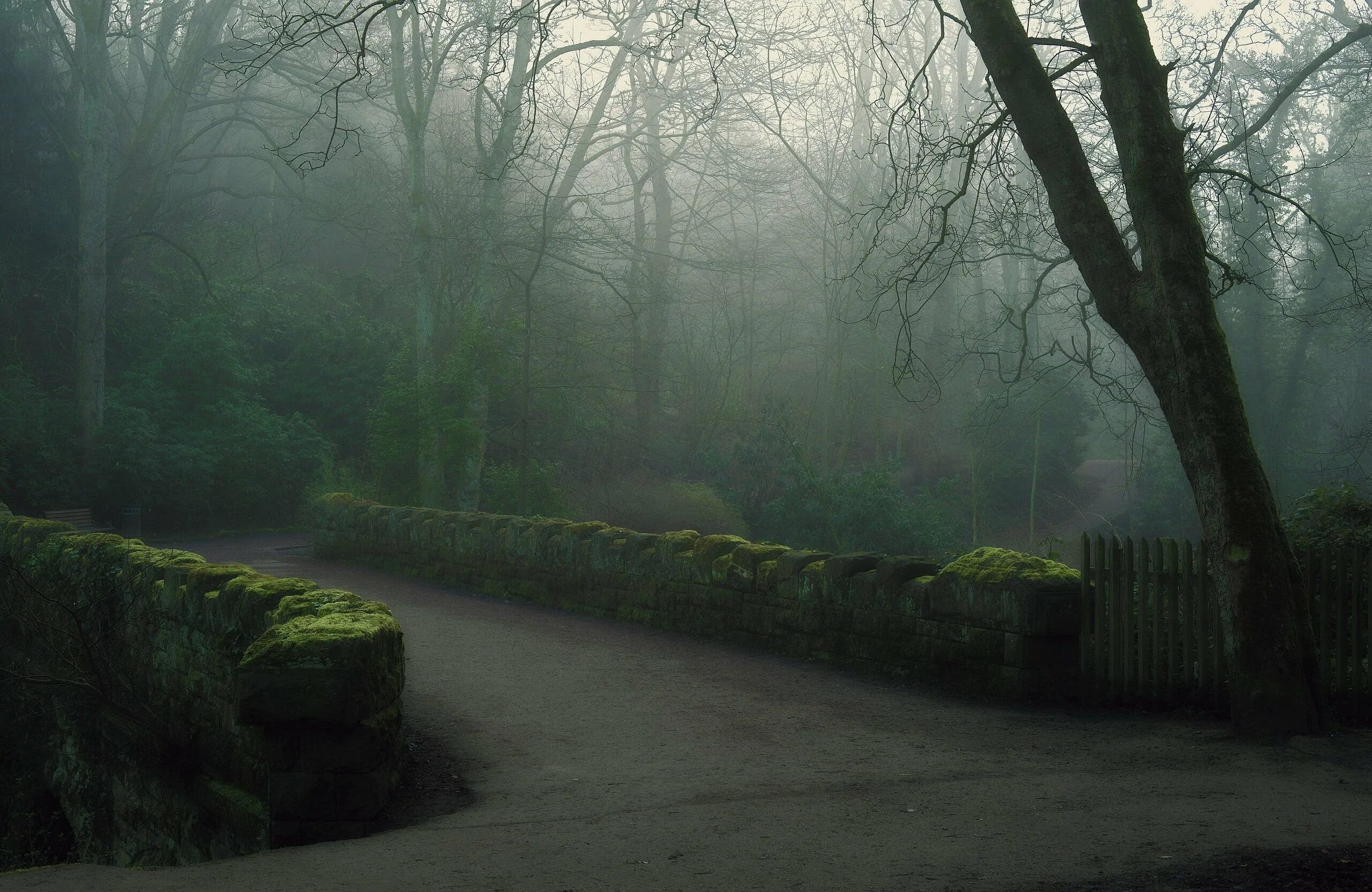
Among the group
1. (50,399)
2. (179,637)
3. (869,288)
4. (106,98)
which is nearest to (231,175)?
(106,98)

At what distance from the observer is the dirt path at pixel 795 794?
4.40 metres

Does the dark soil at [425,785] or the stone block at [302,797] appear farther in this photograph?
the dark soil at [425,785]

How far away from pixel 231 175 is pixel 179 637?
33662 mm

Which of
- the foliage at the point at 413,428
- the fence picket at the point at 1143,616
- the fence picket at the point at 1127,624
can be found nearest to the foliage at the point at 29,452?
the foliage at the point at 413,428

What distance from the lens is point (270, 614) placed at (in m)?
6.78

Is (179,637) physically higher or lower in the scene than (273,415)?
lower

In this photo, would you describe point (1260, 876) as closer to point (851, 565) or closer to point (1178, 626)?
point (1178, 626)

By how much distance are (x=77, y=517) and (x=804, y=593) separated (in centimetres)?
1760

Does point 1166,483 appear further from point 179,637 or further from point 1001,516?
point 179,637

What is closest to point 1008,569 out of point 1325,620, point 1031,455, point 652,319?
point 1325,620

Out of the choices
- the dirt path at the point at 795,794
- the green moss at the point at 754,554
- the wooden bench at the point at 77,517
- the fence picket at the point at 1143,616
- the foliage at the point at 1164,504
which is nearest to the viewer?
the dirt path at the point at 795,794

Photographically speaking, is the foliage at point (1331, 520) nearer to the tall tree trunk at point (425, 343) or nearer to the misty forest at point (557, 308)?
the misty forest at point (557, 308)

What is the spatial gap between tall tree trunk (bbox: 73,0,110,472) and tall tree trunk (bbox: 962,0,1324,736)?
2207 cm

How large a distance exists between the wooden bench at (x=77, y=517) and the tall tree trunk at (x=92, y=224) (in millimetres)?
2247
